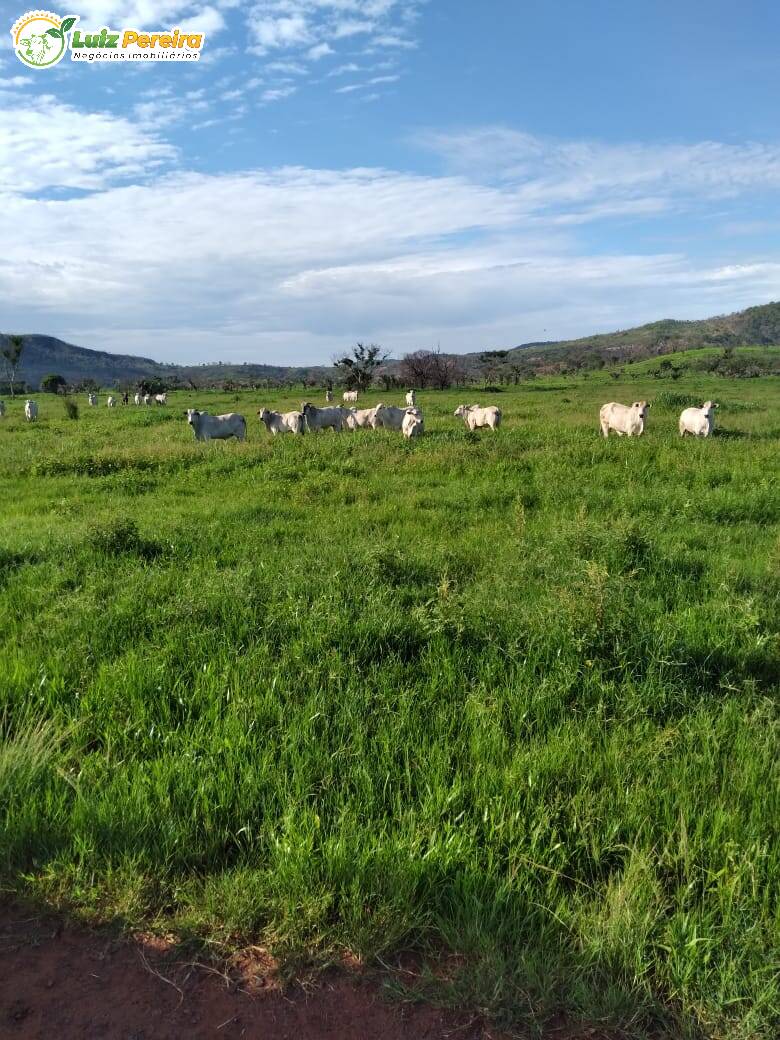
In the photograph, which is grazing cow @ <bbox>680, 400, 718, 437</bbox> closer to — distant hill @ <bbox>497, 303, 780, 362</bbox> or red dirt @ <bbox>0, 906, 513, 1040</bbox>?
red dirt @ <bbox>0, 906, 513, 1040</bbox>

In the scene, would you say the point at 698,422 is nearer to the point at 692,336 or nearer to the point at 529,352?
the point at 692,336

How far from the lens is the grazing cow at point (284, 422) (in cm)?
1998

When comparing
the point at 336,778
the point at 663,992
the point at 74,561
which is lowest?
the point at 663,992

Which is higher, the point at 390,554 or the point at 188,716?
the point at 390,554

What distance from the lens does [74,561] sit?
279 inches

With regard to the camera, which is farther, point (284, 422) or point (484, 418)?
point (284, 422)

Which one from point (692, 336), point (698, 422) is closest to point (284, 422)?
point (698, 422)

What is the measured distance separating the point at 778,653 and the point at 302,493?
7.61m

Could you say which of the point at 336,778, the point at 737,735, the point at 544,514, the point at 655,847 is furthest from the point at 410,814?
the point at 544,514

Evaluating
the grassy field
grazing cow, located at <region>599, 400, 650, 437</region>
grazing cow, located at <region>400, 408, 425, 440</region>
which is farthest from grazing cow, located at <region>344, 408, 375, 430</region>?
the grassy field

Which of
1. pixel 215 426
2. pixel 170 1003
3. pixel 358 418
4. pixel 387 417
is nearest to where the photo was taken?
pixel 170 1003

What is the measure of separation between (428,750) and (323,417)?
58.0 ft

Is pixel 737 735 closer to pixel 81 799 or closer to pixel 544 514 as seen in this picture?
pixel 81 799

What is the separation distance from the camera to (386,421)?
813 inches
